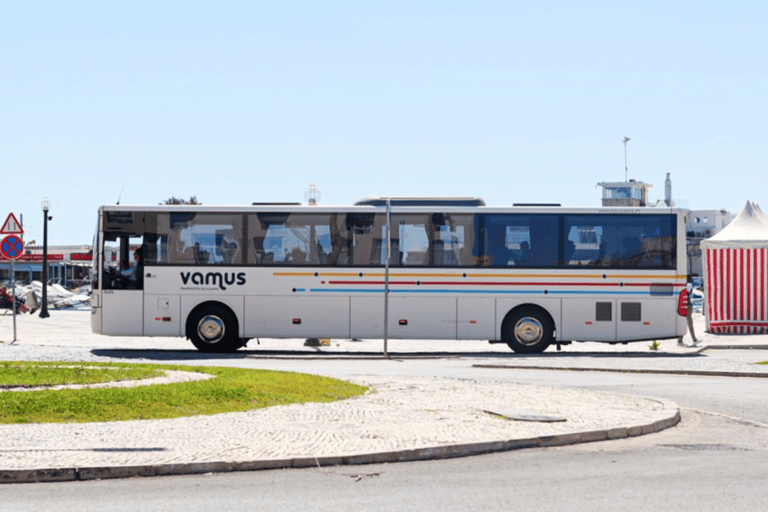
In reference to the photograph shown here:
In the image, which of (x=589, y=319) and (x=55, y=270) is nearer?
(x=589, y=319)

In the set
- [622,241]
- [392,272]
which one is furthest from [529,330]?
[392,272]

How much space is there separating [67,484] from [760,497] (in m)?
4.95

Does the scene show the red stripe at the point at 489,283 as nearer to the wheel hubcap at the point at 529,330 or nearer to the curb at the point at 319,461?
the wheel hubcap at the point at 529,330

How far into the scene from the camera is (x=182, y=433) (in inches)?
414

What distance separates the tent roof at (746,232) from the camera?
30984mm

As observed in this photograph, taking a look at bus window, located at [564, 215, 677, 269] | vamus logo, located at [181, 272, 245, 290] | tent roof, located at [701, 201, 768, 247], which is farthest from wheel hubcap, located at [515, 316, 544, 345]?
tent roof, located at [701, 201, 768, 247]

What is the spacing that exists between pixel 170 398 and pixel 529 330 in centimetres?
1356

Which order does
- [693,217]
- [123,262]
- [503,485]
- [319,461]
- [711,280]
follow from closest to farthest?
[503,485] → [319,461] → [123,262] → [711,280] → [693,217]

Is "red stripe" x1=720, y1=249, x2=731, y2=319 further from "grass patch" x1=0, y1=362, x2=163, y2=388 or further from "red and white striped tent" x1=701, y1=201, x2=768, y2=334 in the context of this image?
"grass patch" x1=0, y1=362, x2=163, y2=388

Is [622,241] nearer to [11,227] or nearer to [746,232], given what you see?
[746,232]

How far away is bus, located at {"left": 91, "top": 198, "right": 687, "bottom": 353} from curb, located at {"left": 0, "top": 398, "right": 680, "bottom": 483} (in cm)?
1427

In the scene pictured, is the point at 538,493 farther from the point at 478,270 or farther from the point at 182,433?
the point at 478,270

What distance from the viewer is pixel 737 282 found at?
31125mm

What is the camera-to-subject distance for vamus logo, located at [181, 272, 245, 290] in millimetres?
25953
